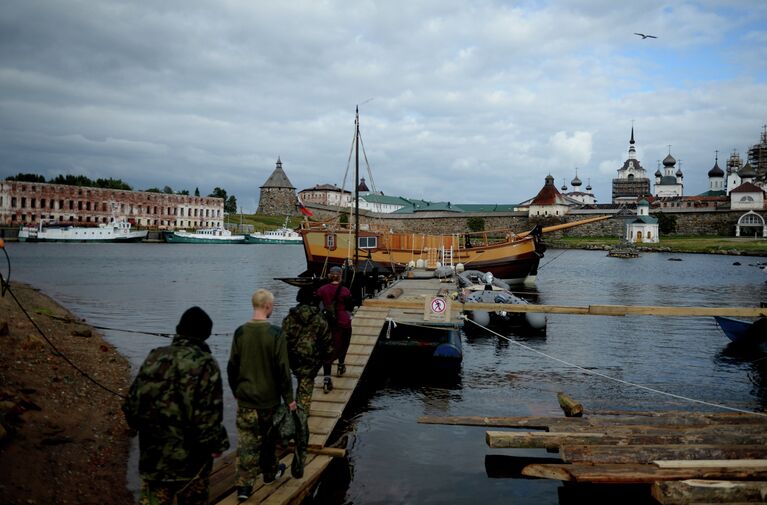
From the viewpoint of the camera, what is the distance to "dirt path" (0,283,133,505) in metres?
7.46

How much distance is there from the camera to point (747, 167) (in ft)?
458

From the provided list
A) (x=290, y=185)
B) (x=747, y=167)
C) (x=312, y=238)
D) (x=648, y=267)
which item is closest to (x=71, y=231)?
(x=290, y=185)

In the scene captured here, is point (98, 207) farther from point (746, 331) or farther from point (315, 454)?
point (315, 454)

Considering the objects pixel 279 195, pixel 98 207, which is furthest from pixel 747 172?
pixel 98 207

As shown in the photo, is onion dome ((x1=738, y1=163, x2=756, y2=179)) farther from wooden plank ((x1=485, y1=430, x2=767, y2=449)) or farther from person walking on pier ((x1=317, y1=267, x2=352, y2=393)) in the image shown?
person walking on pier ((x1=317, y1=267, x2=352, y2=393))

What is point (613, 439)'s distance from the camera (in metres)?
8.20

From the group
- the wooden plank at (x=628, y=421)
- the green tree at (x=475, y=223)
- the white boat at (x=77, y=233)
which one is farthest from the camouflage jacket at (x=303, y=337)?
the green tree at (x=475, y=223)

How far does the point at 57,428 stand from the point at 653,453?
8.61 meters

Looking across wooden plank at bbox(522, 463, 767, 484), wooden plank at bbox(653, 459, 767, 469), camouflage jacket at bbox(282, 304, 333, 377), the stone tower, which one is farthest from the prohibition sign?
the stone tower

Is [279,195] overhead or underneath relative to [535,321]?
overhead

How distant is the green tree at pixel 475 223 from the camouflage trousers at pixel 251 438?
127735 mm

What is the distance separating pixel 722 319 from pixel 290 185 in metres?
157

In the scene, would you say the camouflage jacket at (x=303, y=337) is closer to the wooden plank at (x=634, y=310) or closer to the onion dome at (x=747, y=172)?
the wooden plank at (x=634, y=310)

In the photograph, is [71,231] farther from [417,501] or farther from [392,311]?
[417,501]
